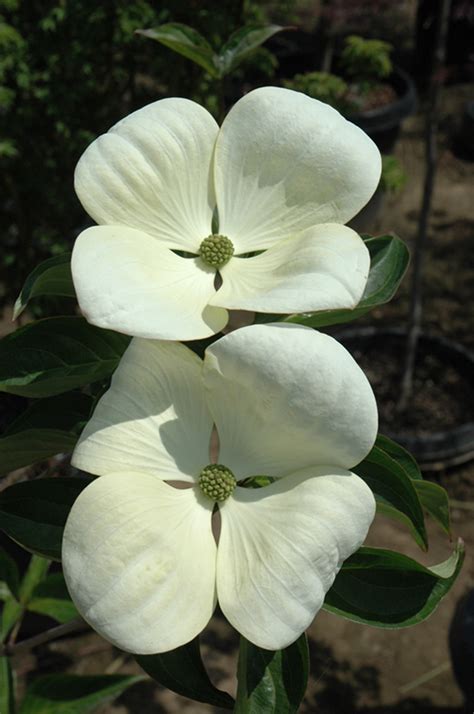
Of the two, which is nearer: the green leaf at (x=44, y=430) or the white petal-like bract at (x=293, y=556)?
Result: the white petal-like bract at (x=293, y=556)

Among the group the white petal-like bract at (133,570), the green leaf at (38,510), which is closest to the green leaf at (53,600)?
the green leaf at (38,510)

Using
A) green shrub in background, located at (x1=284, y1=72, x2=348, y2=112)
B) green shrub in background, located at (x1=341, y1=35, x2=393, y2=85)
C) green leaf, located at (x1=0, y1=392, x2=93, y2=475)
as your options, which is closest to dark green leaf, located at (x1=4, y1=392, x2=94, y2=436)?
green leaf, located at (x1=0, y1=392, x2=93, y2=475)

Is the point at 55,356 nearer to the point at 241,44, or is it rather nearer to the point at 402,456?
the point at 402,456

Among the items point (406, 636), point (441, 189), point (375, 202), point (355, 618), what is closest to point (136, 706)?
point (406, 636)

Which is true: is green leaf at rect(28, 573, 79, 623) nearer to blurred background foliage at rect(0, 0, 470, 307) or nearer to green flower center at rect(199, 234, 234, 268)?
green flower center at rect(199, 234, 234, 268)

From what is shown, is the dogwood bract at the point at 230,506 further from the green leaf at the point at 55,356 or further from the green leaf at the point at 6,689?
the green leaf at the point at 6,689

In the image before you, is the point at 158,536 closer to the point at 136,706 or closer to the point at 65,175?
the point at 136,706

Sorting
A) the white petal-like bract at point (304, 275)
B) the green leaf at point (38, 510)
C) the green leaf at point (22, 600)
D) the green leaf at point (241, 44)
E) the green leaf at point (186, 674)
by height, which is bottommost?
the green leaf at point (22, 600)
